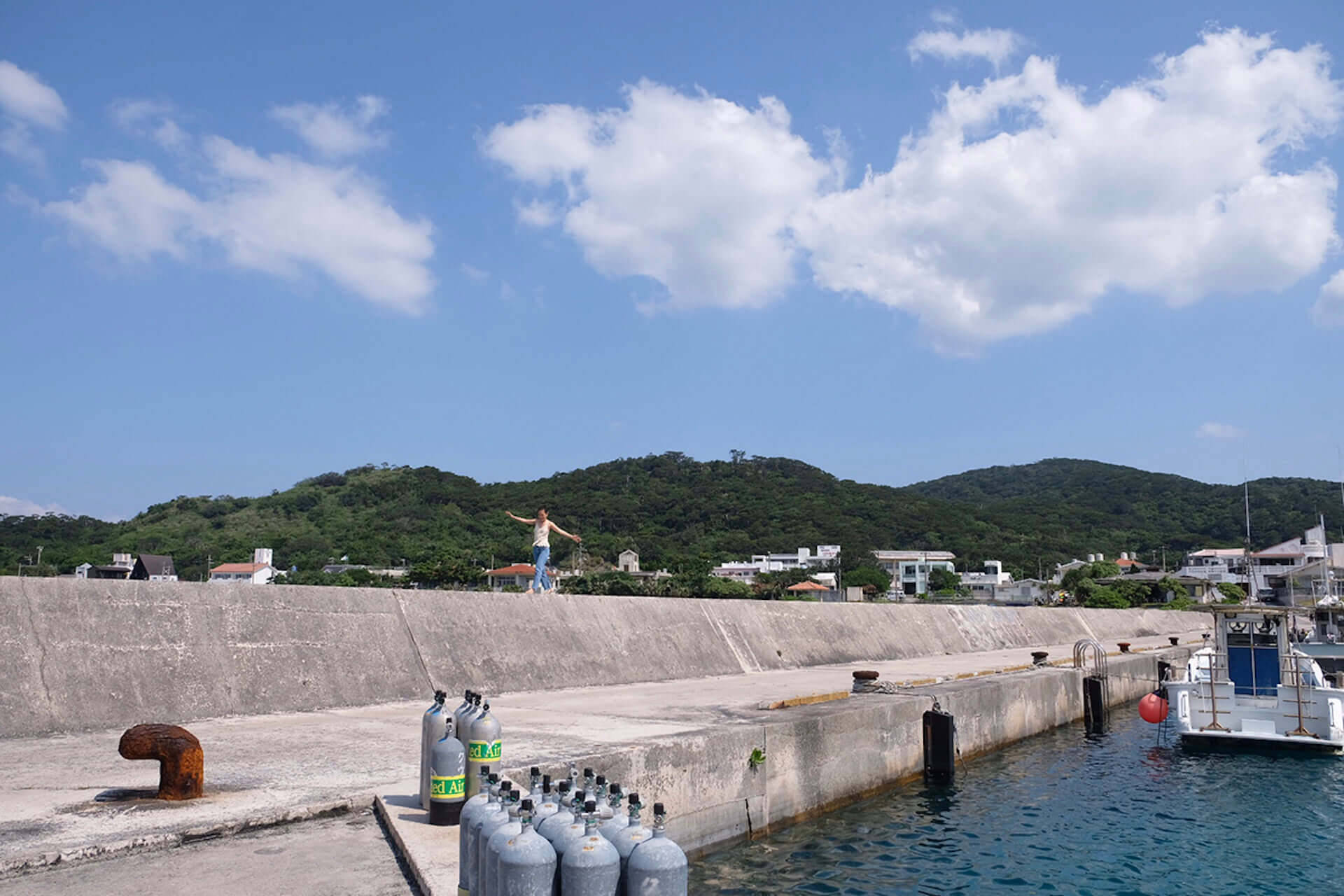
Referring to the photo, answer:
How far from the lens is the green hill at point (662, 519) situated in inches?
3875

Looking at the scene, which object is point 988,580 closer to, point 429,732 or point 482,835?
point 429,732

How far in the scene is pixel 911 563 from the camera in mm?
135000

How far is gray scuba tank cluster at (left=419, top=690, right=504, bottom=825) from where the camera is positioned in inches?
216

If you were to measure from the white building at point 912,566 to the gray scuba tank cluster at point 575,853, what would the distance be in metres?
121

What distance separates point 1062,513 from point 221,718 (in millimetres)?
195214

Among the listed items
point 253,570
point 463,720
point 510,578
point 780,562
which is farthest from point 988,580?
point 463,720

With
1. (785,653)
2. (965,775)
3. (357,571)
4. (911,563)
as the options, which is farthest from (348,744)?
(911,563)

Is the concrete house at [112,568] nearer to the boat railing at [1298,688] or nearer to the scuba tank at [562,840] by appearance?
the boat railing at [1298,688]

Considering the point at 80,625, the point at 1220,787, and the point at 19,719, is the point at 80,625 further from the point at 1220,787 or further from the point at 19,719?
the point at 1220,787

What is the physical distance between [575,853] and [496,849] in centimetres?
35

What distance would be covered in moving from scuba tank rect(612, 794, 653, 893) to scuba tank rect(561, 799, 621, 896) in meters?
0.05

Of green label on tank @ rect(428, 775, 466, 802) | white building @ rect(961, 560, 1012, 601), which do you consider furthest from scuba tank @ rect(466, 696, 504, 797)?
white building @ rect(961, 560, 1012, 601)

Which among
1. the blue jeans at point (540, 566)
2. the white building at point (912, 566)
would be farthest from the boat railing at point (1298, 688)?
the white building at point (912, 566)

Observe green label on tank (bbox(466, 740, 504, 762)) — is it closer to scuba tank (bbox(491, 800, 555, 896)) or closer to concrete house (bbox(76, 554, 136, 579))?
scuba tank (bbox(491, 800, 555, 896))
